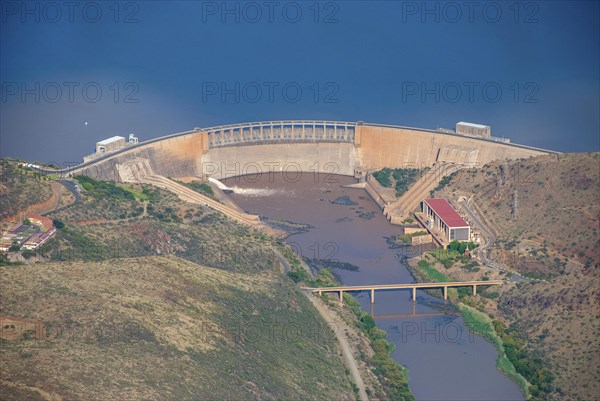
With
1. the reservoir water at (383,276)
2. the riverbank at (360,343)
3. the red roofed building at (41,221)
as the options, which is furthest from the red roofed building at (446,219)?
the red roofed building at (41,221)

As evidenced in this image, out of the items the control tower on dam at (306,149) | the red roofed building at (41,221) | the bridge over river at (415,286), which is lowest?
the bridge over river at (415,286)

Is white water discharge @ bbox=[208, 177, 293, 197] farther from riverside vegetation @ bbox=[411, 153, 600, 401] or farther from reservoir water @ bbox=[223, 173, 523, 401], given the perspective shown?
riverside vegetation @ bbox=[411, 153, 600, 401]

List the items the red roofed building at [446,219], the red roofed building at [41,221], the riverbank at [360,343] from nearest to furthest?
1. the riverbank at [360,343]
2. the red roofed building at [41,221]
3. the red roofed building at [446,219]

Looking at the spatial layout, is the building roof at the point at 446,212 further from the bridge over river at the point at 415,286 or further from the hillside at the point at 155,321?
the hillside at the point at 155,321

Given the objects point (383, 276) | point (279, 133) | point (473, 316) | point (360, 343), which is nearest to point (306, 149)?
point (279, 133)

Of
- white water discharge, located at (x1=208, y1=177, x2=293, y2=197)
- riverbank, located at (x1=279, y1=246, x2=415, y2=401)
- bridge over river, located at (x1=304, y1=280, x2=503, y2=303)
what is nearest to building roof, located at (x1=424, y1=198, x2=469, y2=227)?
bridge over river, located at (x1=304, y1=280, x2=503, y2=303)

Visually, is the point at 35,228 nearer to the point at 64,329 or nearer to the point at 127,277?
the point at 127,277

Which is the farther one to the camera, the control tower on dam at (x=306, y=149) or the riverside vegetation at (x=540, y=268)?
the control tower on dam at (x=306, y=149)
